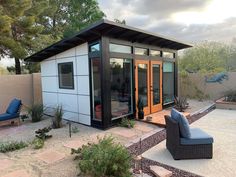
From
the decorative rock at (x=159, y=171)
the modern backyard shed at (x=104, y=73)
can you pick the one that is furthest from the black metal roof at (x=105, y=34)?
the decorative rock at (x=159, y=171)

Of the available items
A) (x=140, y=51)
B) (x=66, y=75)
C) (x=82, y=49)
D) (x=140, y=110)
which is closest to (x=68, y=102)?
(x=66, y=75)

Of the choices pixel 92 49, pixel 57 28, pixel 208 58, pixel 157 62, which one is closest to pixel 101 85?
pixel 92 49

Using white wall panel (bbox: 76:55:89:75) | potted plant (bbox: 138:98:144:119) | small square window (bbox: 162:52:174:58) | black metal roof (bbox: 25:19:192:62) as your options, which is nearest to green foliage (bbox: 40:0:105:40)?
black metal roof (bbox: 25:19:192:62)

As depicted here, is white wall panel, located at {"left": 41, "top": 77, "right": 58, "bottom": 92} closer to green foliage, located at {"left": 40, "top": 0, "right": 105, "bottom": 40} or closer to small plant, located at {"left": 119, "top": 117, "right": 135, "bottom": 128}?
small plant, located at {"left": 119, "top": 117, "right": 135, "bottom": 128}

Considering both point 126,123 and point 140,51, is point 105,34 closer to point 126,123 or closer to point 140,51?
point 140,51

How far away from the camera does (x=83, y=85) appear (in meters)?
7.12

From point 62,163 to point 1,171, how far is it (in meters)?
1.12

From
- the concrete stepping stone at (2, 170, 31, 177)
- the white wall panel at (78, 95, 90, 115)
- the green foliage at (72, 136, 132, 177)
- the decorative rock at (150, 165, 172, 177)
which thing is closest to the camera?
the green foliage at (72, 136, 132, 177)

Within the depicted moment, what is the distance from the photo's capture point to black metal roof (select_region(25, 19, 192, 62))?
5.91 m

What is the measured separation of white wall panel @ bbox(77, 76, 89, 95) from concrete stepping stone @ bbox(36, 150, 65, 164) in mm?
2625

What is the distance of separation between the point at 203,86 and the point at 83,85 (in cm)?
863

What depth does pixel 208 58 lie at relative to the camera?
25672mm

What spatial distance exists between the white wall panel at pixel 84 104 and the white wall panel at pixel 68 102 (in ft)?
0.85

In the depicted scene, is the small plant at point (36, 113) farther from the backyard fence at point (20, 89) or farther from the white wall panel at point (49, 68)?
the backyard fence at point (20, 89)
